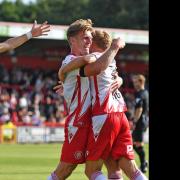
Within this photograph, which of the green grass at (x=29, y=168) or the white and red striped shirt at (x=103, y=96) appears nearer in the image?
the white and red striped shirt at (x=103, y=96)

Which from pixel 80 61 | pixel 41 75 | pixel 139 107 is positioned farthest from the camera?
pixel 41 75

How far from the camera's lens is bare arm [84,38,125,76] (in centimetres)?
727

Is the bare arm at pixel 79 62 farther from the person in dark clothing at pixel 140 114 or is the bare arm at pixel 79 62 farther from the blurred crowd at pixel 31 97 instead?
the blurred crowd at pixel 31 97

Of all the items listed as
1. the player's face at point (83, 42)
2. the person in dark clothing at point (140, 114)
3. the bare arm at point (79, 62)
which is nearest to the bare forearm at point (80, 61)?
the bare arm at point (79, 62)

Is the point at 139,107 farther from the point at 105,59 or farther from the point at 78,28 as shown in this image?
the point at 105,59

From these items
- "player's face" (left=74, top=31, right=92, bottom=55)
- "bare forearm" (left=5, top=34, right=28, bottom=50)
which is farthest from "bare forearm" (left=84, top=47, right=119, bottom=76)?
"bare forearm" (left=5, top=34, right=28, bottom=50)

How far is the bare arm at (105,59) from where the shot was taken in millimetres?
7266

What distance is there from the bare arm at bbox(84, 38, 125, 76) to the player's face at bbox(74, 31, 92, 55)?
1.62ft

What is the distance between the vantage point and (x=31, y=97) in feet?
125

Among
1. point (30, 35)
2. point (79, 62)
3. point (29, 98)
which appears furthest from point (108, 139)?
point (29, 98)

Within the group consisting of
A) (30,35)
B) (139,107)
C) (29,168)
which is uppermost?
(30,35)

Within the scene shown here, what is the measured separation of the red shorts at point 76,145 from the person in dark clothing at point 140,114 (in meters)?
7.82

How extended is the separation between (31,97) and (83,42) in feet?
99.6
